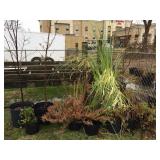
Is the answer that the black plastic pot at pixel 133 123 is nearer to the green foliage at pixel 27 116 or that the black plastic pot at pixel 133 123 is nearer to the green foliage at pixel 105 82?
the green foliage at pixel 105 82

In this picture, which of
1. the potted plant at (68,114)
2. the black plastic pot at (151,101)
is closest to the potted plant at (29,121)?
the potted plant at (68,114)

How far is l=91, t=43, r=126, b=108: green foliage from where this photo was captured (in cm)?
325

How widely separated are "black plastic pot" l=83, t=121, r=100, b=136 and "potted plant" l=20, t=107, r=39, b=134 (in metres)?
0.73

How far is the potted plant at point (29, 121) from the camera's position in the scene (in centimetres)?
315

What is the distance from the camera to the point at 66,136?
3152 millimetres

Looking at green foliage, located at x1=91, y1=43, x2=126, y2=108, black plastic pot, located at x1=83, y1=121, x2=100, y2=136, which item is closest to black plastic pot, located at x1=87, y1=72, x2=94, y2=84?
green foliage, located at x1=91, y1=43, x2=126, y2=108

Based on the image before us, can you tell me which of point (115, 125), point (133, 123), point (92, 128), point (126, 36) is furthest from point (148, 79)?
point (92, 128)

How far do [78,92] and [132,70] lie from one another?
1.32m

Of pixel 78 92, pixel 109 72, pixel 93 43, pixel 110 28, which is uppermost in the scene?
pixel 110 28

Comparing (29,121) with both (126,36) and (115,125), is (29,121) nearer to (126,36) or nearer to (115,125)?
(115,125)

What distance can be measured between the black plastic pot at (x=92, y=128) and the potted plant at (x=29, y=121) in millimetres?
728

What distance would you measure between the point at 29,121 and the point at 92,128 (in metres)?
0.92
